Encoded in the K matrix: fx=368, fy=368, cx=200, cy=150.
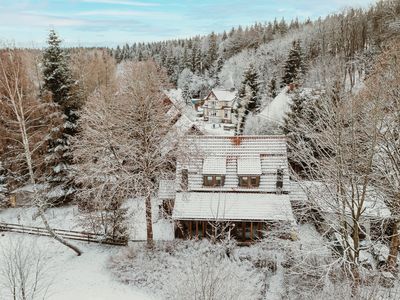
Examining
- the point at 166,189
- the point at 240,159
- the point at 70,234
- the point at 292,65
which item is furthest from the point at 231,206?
the point at 292,65

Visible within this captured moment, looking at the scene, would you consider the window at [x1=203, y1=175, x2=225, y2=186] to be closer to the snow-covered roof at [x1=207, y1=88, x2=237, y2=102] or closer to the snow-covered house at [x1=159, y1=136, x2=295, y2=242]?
the snow-covered house at [x1=159, y1=136, x2=295, y2=242]

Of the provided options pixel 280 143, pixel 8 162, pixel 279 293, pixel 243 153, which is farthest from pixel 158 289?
pixel 8 162

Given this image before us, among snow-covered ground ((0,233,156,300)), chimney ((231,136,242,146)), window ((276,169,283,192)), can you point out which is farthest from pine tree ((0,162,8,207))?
window ((276,169,283,192))

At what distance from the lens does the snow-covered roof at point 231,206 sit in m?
23.2

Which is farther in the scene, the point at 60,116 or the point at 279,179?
the point at 60,116

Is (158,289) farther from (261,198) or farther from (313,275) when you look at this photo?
(261,198)

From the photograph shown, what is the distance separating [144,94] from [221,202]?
8.69 m

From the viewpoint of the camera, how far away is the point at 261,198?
2481 cm

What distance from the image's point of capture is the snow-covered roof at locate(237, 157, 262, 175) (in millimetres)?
25234

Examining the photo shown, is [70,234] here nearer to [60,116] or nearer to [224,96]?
[60,116]

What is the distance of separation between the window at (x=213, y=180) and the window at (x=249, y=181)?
129 centimetres

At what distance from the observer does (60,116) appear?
28406 mm

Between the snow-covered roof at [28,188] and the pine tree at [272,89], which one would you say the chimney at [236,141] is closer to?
the snow-covered roof at [28,188]

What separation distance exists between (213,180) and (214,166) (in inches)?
38.6
